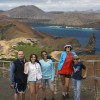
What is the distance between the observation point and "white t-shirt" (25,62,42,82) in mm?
9344

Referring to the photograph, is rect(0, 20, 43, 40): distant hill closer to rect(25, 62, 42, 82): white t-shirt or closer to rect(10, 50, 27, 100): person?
rect(25, 62, 42, 82): white t-shirt

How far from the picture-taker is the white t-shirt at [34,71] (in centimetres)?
934

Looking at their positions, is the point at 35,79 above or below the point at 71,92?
above

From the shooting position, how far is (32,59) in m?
9.32

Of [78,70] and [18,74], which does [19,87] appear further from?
[78,70]

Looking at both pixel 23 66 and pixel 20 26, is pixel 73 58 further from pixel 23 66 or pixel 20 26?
pixel 20 26

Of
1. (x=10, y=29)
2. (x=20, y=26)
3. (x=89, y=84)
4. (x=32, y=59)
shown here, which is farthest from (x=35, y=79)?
(x=20, y=26)

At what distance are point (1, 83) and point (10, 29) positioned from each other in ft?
152

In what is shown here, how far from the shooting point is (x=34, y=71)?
30.8 ft

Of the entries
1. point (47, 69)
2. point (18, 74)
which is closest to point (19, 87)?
point (18, 74)

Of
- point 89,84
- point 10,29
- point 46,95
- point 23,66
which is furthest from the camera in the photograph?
point 10,29

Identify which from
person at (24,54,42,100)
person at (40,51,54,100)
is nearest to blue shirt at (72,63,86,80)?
person at (40,51,54,100)

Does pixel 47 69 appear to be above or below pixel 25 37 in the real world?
above

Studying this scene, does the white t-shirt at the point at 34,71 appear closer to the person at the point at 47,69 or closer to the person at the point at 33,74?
the person at the point at 33,74
